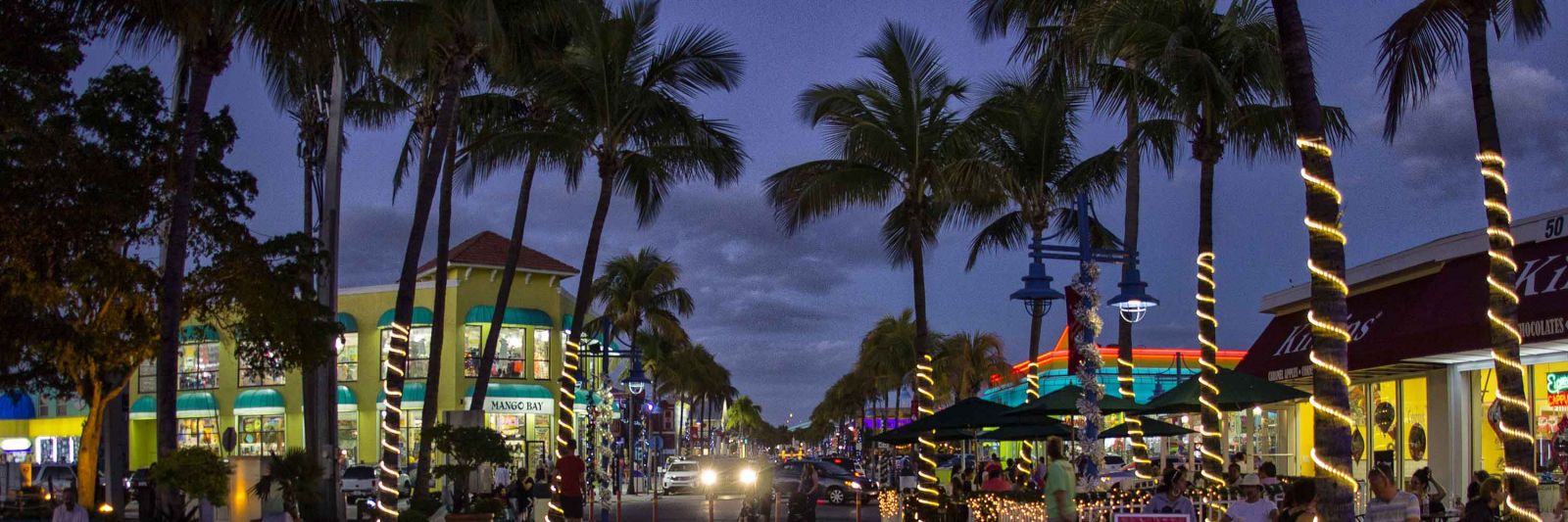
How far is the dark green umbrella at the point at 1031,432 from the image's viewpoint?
24578 millimetres

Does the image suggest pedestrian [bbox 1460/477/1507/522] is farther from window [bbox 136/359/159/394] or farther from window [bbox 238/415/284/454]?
window [bbox 136/359/159/394]

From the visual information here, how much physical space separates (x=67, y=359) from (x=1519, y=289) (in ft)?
68.0

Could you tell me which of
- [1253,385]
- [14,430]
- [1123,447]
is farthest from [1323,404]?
[14,430]

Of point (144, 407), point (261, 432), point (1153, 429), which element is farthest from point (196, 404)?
point (1153, 429)

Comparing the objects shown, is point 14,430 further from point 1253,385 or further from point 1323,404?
point 1323,404

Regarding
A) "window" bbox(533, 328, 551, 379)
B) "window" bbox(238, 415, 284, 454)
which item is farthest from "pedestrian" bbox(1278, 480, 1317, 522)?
"window" bbox(238, 415, 284, 454)

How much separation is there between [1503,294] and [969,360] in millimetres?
56832

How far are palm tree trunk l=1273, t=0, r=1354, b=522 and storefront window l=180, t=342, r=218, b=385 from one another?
55366 mm

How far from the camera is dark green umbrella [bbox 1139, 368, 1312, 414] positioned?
1928cm

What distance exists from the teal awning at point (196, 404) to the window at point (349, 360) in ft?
18.2

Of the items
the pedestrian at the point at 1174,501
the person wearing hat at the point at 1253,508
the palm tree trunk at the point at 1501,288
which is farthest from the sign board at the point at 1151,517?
the palm tree trunk at the point at 1501,288

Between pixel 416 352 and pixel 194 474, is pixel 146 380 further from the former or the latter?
pixel 194 474

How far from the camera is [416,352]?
56406 millimetres

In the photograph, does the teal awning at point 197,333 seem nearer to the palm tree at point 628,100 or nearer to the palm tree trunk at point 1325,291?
the palm tree at point 628,100
